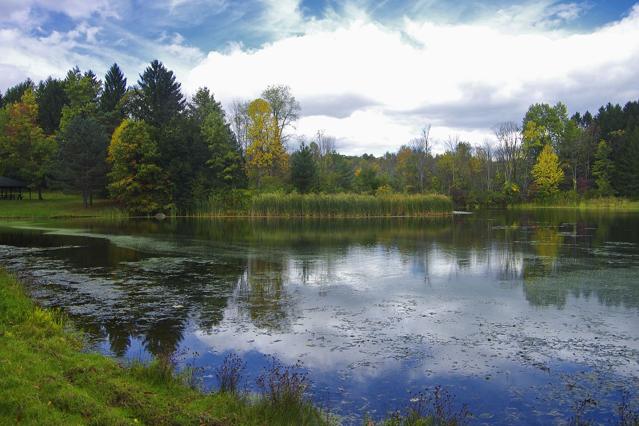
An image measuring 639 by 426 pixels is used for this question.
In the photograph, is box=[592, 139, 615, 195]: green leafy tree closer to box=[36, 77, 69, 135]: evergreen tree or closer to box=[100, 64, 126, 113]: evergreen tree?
box=[100, 64, 126, 113]: evergreen tree

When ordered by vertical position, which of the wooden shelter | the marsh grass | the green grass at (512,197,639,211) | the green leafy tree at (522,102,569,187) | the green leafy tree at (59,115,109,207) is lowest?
the marsh grass

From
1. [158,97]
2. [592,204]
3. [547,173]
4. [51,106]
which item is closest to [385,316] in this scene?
[158,97]

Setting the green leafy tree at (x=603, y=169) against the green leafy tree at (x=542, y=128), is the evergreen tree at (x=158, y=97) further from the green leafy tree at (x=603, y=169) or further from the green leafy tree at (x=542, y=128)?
the green leafy tree at (x=603, y=169)

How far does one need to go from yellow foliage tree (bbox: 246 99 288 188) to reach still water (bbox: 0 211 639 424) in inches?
1540

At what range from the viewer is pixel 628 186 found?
225 ft

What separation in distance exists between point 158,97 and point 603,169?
60112mm

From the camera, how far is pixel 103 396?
19.5 feet

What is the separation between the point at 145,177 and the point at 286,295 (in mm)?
41065

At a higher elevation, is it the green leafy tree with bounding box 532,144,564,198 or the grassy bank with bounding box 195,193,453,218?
the green leafy tree with bounding box 532,144,564,198

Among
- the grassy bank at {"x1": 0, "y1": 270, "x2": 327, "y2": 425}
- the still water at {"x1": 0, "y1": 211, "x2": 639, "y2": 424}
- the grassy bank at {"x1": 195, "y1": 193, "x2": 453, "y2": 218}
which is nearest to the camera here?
the grassy bank at {"x1": 0, "y1": 270, "x2": 327, "y2": 425}

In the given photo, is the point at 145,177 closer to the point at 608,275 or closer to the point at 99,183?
→ the point at 99,183

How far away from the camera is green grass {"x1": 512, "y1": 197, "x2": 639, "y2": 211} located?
2580 inches

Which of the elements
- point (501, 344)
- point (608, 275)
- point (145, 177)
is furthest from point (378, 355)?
point (145, 177)

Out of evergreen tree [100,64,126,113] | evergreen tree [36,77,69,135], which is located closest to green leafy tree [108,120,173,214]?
evergreen tree [100,64,126,113]
